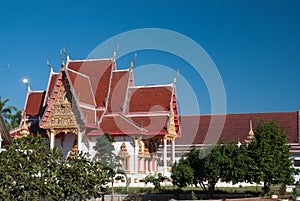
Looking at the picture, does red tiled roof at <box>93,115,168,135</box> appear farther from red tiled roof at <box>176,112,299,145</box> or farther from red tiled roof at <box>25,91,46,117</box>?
red tiled roof at <box>176,112,299,145</box>

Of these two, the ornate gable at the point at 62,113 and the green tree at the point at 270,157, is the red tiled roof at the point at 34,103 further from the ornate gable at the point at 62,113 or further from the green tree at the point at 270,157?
the green tree at the point at 270,157

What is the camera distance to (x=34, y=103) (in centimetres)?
4028

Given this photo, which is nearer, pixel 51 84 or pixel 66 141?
pixel 66 141

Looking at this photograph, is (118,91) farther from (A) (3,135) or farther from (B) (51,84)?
(A) (3,135)

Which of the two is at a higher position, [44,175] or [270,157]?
[270,157]

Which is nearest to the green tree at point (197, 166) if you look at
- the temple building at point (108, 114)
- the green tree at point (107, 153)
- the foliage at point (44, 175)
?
the green tree at point (107, 153)

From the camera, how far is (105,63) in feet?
126

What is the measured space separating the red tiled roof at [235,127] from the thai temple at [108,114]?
2064 mm

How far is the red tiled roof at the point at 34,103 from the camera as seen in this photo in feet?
130

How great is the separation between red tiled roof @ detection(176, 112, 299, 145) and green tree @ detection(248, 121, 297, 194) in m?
14.2

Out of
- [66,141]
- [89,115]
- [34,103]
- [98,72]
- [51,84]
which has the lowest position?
[66,141]

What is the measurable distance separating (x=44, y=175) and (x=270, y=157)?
15290mm

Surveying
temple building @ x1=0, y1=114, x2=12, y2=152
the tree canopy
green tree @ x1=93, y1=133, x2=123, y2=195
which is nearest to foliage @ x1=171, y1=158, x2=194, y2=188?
the tree canopy

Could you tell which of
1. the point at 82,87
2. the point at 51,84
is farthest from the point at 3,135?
the point at 51,84
